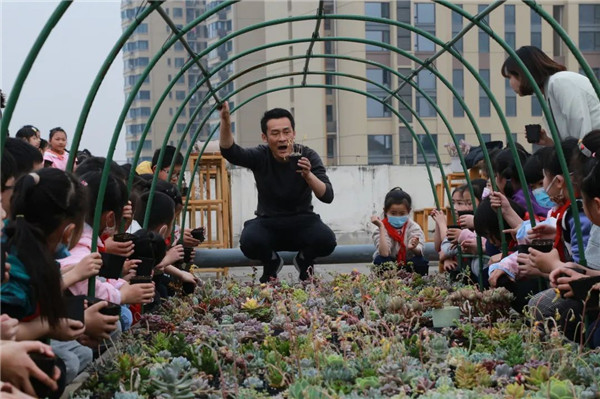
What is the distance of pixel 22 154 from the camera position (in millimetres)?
3756

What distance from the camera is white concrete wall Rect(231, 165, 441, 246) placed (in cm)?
2052

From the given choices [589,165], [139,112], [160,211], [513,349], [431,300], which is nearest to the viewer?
[589,165]

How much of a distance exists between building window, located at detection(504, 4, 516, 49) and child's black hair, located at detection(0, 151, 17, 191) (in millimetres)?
32503

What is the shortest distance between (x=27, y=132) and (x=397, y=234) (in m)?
2.99

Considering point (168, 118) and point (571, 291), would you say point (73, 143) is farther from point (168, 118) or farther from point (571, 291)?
point (168, 118)

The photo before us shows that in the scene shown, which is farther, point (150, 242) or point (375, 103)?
point (375, 103)

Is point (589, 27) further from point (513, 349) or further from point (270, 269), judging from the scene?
point (513, 349)

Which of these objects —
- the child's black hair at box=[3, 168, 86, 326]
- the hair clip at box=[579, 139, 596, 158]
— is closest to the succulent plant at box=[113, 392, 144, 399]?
the child's black hair at box=[3, 168, 86, 326]

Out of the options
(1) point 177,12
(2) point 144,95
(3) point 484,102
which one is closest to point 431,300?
(3) point 484,102

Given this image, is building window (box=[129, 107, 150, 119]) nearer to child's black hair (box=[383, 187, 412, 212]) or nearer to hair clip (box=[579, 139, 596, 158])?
child's black hair (box=[383, 187, 412, 212])

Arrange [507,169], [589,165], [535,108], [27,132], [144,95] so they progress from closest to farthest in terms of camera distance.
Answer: [589,165], [507,169], [27,132], [535,108], [144,95]

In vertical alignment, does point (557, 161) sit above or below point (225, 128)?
below

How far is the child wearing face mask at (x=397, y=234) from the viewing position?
22.9 ft

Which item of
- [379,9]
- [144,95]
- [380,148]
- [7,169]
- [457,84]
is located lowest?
[7,169]
